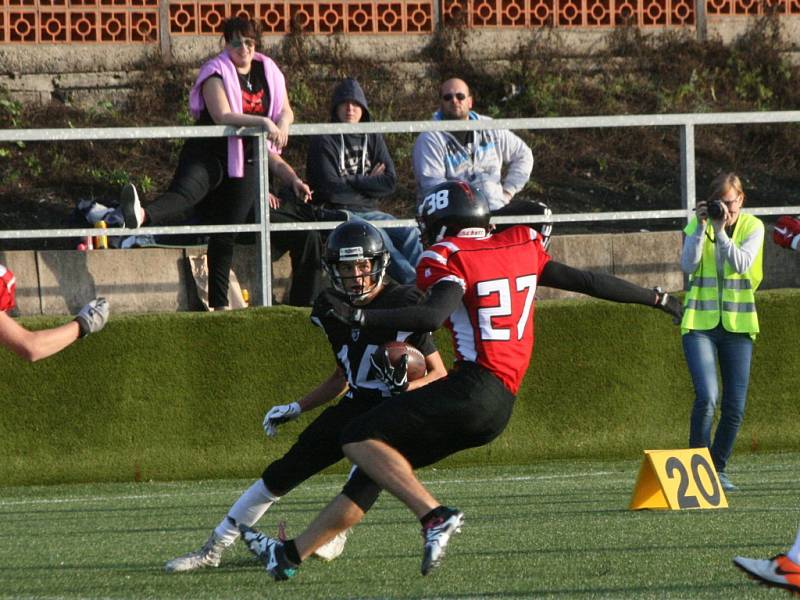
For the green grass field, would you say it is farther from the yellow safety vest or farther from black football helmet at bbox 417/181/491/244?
black football helmet at bbox 417/181/491/244

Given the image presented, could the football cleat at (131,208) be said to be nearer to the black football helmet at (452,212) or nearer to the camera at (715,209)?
the camera at (715,209)

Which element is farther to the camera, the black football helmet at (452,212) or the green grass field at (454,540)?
the black football helmet at (452,212)

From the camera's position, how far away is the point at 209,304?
11.5m

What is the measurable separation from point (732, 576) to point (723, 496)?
253 centimetres

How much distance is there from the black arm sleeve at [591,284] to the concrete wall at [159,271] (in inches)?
189

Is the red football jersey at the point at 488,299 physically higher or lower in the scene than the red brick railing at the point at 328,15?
lower

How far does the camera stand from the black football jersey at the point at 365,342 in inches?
284

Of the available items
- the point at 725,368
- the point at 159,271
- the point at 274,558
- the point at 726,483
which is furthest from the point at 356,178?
the point at 274,558

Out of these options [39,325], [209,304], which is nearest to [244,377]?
[209,304]

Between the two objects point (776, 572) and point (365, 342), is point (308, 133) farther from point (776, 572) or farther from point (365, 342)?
point (776, 572)

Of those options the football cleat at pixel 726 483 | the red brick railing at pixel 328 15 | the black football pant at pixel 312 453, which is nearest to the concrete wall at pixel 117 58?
the red brick railing at pixel 328 15

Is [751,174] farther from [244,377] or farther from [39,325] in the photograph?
[39,325]

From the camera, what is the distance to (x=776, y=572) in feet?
18.6

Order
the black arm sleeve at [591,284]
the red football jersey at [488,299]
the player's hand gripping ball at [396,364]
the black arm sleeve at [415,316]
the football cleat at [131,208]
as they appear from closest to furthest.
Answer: the black arm sleeve at [415,316] → the red football jersey at [488,299] → the player's hand gripping ball at [396,364] → the black arm sleeve at [591,284] → the football cleat at [131,208]
